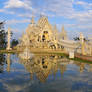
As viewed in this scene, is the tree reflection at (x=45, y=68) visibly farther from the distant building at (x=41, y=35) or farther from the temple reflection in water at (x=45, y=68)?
the distant building at (x=41, y=35)

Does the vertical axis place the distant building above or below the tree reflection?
above

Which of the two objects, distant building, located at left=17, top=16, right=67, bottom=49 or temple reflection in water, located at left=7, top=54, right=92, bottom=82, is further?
distant building, located at left=17, top=16, right=67, bottom=49

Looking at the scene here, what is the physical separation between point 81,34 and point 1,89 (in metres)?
28.6

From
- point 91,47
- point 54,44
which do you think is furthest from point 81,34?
point 54,44

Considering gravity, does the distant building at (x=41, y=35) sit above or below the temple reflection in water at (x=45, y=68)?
above

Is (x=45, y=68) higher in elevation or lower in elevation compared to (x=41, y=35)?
lower

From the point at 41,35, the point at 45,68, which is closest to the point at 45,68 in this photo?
the point at 45,68

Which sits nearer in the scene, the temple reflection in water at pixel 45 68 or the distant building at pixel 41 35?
the temple reflection in water at pixel 45 68

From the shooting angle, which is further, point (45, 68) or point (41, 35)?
point (41, 35)

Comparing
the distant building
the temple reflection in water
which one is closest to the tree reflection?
the temple reflection in water

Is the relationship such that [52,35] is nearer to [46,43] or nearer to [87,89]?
[46,43]

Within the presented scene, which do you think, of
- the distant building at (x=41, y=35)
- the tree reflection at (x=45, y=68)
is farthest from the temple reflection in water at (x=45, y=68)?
the distant building at (x=41, y=35)

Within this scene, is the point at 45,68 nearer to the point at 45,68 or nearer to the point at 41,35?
the point at 45,68

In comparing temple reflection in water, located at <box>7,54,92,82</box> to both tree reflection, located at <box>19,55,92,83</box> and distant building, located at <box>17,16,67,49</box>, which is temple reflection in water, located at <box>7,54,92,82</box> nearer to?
tree reflection, located at <box>19,55,92,83</box>
